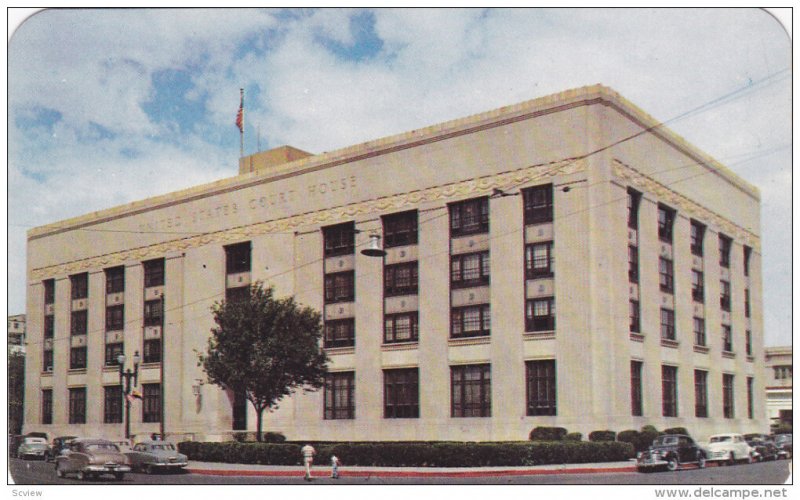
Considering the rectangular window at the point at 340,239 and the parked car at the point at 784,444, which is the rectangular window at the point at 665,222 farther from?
the parked car at the point at 784,444

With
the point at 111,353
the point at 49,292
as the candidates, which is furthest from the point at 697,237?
the point at 49,292

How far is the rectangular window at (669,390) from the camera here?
4597cm

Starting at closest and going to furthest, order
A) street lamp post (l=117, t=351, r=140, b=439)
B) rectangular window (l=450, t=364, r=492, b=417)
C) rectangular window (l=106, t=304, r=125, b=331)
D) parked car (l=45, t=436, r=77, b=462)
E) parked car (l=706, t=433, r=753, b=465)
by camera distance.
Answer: parked car (l=706, t=433, r=753, b=465) → parked car (l=45, t=436, r=77, b=462) → street lamp post (l=117, t=351, r=140, b=439) → rectangular window (l=450, t=364, r=492, b=417) → rectangular window (l=106, t=304, r=125, b=331)

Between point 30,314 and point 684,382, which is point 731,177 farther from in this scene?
point 30,314

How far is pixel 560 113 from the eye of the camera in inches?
1752

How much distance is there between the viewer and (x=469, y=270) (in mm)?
47938

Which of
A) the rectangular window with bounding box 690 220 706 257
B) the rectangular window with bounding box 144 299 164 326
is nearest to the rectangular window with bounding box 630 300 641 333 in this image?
the rectangular window with bounding box 690 220 706 257

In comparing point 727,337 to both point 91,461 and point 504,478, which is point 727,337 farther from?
point 91,461

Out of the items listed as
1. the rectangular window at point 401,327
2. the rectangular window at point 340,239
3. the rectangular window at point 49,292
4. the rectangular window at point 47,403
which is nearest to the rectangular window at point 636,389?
the rectangular window at point 401,327

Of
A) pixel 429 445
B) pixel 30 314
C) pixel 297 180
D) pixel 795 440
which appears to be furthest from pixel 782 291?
pixel 30 314

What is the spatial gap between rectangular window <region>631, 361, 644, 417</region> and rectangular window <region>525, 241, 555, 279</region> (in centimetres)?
532

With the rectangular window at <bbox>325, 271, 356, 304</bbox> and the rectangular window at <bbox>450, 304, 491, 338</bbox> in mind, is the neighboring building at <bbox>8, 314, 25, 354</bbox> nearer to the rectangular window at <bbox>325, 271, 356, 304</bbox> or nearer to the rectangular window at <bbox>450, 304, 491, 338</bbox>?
the rectangular window at <bbox>325, 271, 356, 304</bbox>

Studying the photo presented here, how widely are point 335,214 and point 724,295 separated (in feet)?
61.6

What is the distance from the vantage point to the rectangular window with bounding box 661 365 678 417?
45969 mm
